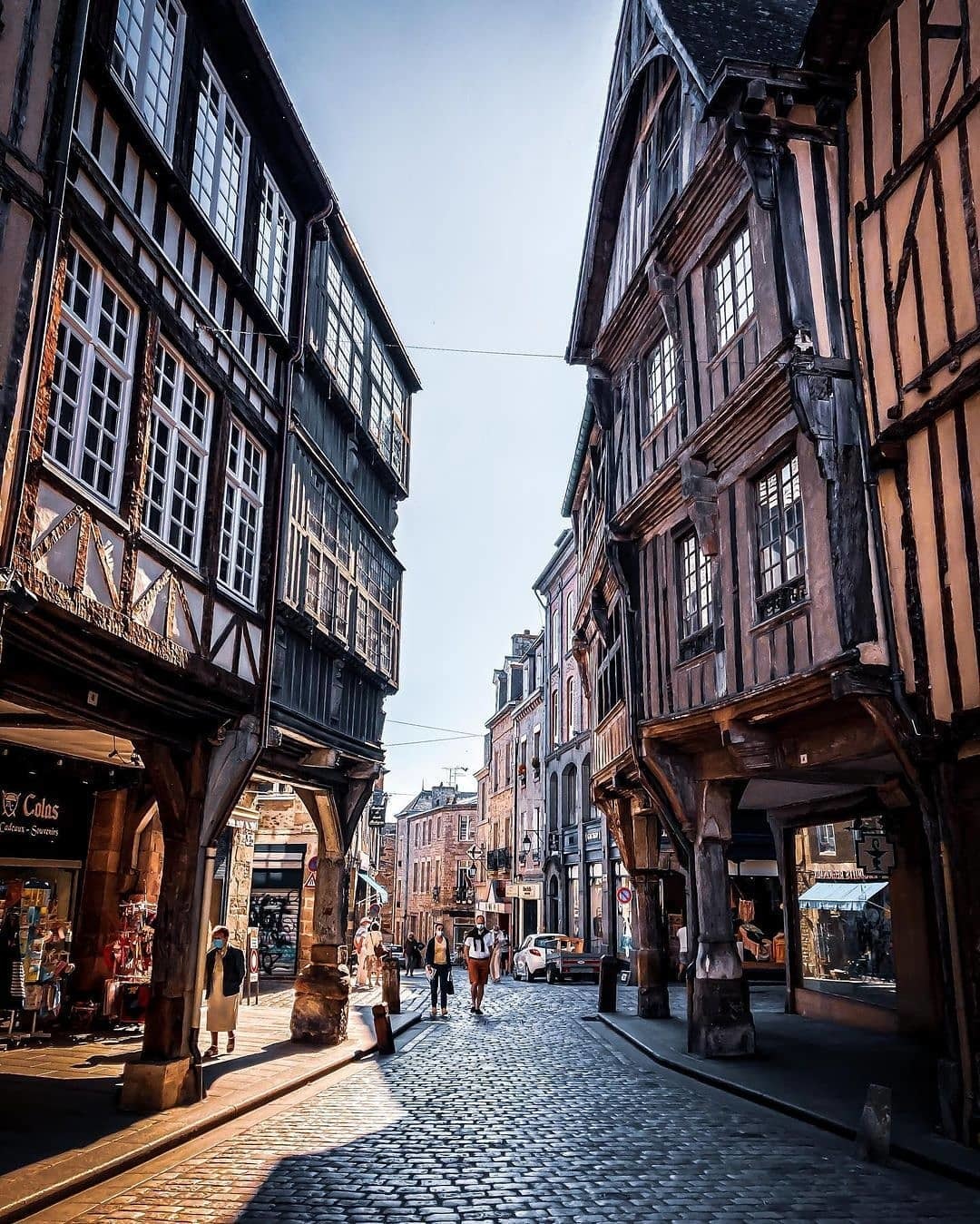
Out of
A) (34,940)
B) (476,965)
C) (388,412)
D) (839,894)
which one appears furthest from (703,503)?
(476,965)

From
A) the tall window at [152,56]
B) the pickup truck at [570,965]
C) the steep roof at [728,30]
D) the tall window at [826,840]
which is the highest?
the steep roof at [728,30]

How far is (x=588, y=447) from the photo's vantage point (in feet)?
64.0

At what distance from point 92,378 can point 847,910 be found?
14.4m

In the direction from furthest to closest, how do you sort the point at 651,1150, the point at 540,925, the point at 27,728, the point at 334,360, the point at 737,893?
the point at 540,925
the point at 737,893
the point at 334,360
the point at 27,728
the point at 651,1150

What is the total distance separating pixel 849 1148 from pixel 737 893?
1934cm

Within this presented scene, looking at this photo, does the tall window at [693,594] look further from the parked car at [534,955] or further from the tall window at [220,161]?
the parked car at [534,955]

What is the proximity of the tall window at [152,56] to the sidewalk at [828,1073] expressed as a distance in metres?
→ 9.77

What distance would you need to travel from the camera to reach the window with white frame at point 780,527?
1016cm

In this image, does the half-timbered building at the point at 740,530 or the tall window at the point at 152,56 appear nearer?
the tall window at the point at 152,56

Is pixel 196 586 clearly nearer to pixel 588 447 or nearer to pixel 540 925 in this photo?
pixel 588 447

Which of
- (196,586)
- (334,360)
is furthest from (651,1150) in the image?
(334,360)

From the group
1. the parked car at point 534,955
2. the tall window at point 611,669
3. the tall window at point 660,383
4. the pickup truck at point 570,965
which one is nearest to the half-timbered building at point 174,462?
the tall window at point 611,669

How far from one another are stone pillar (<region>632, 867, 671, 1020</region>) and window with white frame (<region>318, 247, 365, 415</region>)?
890 centimetres

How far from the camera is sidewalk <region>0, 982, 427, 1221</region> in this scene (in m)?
6.27
